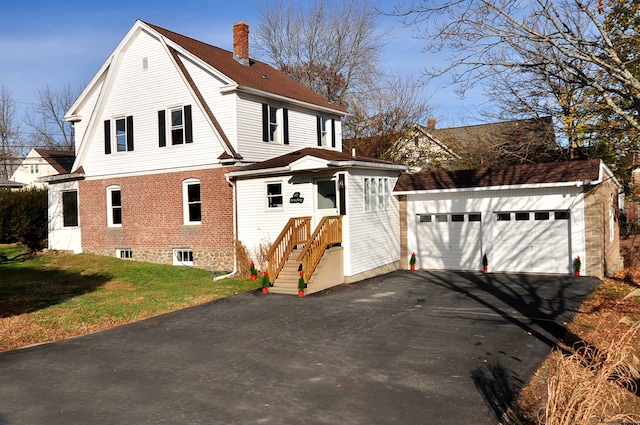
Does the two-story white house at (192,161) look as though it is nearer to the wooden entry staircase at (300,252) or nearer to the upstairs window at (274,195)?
the upstairs window at (274,195)

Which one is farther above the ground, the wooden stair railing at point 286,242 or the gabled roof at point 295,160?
the gabled roof at point 295,160

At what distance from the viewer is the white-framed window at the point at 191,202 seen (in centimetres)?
1981

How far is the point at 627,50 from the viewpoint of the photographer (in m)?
14.5

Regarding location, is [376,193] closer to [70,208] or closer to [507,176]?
[507,176]

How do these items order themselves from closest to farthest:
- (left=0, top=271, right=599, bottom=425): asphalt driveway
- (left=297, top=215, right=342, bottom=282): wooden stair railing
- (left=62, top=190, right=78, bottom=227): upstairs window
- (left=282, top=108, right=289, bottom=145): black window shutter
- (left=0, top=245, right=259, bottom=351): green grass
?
(left=0, top=271, right=599, bottom=425): asphalt driveway, (left=0, top=245, right=259, bottom=351): green grass, (left=297, top=215, right=342, bottom=282): wooden stair railing, (left=282, top=108, right=289, bottom=145): black window shutter, (left=62, top=190, right=78, bottom=227): upstairs window

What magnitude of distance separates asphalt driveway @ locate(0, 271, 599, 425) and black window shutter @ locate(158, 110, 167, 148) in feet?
29.8

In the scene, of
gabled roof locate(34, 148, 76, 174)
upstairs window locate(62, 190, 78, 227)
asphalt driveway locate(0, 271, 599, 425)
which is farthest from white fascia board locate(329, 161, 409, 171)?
gabled roof locate(34, 148, 76, 174)

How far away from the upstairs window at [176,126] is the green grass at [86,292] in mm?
5055

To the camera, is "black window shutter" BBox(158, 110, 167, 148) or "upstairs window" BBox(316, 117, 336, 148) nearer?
"black window shutter" BBox(158, 110, 167, 148)

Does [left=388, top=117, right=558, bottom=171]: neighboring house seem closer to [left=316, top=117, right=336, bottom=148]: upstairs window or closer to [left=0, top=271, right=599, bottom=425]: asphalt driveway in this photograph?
[left=316, top=117, right=336, bottom=148]: upstairs window

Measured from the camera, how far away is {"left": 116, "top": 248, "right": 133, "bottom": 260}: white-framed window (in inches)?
864

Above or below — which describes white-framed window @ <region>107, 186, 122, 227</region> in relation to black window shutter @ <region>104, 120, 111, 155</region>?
below

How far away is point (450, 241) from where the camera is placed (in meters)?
19.3

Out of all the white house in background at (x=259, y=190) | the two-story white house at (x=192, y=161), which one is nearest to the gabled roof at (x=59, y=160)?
the two-story white house at (x=192, y=161)
